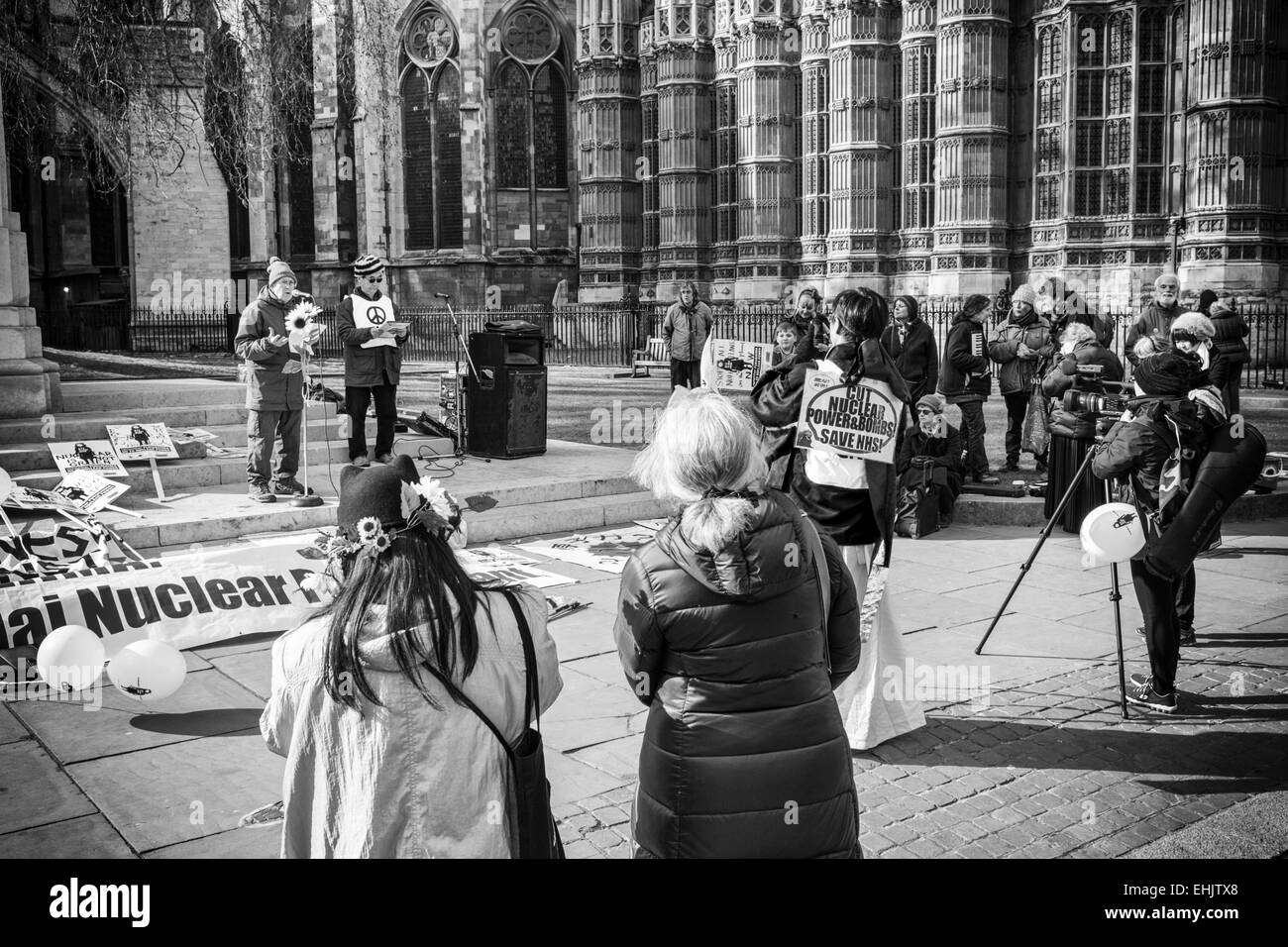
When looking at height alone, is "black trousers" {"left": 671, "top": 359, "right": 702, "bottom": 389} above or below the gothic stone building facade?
below

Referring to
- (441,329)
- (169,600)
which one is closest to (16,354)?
(169,600)

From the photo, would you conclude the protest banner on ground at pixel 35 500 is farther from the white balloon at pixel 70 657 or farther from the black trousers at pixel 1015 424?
the black trousers at pixel 1015 424

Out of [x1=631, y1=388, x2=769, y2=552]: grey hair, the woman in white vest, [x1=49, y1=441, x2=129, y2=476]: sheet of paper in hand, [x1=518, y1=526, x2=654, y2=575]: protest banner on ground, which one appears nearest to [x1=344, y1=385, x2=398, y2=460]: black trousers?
[x1=49, y1=441, x2=129, y2=476]: sheet of paper in hand

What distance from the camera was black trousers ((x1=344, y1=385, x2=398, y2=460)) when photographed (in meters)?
11.1

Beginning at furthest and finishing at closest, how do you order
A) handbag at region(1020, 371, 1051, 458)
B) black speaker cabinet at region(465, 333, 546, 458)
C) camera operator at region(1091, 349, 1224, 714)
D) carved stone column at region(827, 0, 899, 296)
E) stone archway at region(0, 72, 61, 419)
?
carved stone column at region(827, 0, 899, 296), black speaker cabinet at region(465, 333, 546, 458), handbag at region(1020, 371, 1051, 458), stone archway at region(0, 72, 61, 419), camera operator at region(1091, 349, 1224, 714)

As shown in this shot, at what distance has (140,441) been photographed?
10320 millimetres

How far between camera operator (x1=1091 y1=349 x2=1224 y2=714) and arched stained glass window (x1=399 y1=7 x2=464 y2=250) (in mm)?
31120

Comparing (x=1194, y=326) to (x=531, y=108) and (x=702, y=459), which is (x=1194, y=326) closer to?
(x=702, y=459)

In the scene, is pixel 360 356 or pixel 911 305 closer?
pixel 911 305

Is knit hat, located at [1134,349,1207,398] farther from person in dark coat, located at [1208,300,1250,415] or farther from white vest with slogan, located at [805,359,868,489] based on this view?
person in dark coat, located at [1208,300,1250,415]

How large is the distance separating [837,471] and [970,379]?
693 cm

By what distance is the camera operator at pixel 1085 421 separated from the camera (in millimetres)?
9523

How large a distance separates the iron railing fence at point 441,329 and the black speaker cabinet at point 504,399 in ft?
43.7
